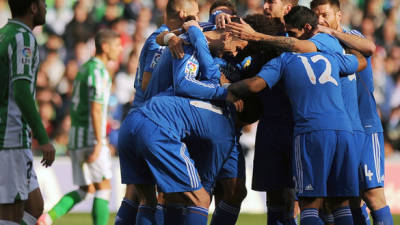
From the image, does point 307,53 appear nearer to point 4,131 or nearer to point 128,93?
point 4,131

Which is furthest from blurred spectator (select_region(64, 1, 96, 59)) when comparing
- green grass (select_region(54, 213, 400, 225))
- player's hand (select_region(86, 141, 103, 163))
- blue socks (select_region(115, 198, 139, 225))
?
blue socks (select_region(115, 198, 139, 225))

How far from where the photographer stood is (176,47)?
590 cm

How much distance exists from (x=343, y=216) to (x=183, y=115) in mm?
1597

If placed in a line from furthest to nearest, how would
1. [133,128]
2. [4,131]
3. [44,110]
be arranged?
[44,110] < [133,128] < [4,131]

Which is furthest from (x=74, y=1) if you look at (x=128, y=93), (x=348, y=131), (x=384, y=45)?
(x=348, y=131)

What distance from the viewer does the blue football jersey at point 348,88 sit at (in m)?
6.23

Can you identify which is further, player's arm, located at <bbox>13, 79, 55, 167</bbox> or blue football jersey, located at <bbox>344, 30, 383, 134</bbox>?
blue football jersey, located at <bbox>344, 30, 383, 134</bbox>

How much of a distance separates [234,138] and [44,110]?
23.8 feet

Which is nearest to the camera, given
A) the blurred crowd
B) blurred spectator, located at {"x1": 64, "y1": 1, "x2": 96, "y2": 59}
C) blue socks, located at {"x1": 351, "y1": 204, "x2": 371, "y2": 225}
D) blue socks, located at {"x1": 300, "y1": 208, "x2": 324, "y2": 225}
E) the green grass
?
blue socks, located at {"x1": 300, "y1": 208, "x2": 324, "y2": 225}

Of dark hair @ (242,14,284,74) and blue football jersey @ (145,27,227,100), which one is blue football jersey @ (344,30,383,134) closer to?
dark hair @ (242,14,284,74)

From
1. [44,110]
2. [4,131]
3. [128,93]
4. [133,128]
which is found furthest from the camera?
[128,93]

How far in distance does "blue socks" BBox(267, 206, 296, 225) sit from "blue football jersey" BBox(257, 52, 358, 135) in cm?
90

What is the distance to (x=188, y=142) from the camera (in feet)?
19.5

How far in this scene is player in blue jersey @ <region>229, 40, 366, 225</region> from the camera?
5.91 m
